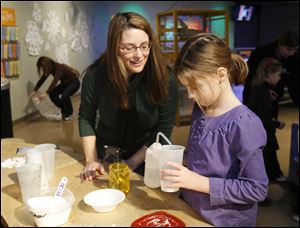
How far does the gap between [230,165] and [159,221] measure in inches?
7.8

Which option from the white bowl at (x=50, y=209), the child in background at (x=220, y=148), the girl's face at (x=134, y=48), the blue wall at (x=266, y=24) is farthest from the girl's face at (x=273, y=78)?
the blue wall at (x=266, y=24)

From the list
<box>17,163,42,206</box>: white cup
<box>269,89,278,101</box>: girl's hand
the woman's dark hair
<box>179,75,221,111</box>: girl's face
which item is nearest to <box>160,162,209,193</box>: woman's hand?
<box>179,75,221,111</box>: girl's face

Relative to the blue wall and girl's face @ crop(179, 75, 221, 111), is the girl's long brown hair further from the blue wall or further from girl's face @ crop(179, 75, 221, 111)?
the blue wall

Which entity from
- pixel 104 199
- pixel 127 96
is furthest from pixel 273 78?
pixel 104 199

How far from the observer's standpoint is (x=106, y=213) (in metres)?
0.80

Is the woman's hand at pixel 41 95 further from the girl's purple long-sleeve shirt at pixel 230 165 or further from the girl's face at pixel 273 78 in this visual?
the girl's purple long-sleeve shirt at pixel 230 165

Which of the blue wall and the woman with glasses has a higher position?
the blue wall

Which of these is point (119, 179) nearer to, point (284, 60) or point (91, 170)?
point (91, 170)

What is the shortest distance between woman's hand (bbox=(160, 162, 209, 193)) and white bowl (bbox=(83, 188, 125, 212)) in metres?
0.16

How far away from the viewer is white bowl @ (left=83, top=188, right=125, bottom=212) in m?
0.80

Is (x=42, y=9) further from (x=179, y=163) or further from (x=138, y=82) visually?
(x=179, y=163)

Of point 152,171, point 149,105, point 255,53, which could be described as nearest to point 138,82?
point 149,105

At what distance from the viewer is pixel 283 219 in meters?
2.01

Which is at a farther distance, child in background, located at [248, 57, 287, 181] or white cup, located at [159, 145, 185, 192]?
child in background, located at [248, 57, 287, 181]
